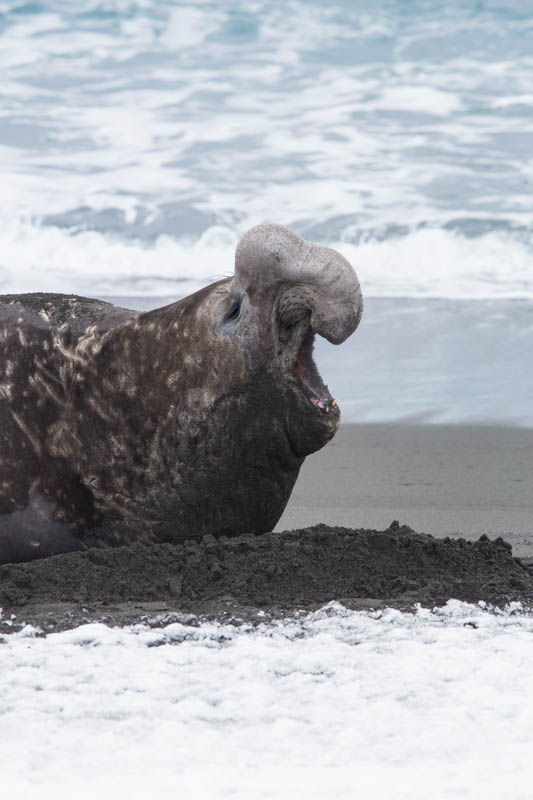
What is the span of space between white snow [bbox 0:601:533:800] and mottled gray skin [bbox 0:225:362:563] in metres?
0.67

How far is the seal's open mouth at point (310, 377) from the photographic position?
13.1 feet

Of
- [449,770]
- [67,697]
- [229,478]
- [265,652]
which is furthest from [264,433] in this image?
[449,770]

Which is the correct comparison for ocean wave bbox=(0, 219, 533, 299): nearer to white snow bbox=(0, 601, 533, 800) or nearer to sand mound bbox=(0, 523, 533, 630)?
sand mound bbox=(0, 523, 533, 630)

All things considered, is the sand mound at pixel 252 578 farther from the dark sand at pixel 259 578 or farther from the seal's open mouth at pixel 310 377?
the seal's open mouth at pixel 310 377

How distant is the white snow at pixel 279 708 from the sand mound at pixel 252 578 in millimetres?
142

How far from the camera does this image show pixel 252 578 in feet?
13.1

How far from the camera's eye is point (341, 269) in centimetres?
380

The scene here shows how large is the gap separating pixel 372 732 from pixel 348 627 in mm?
812

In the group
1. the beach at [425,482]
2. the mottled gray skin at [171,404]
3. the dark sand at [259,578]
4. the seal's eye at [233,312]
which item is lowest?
the beach at [425,482]

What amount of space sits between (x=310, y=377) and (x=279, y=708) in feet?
4.49

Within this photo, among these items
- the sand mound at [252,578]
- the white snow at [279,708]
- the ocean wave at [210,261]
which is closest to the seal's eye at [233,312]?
the sand mound at [252,578]

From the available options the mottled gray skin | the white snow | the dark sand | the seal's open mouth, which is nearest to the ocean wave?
the mottled gray skin

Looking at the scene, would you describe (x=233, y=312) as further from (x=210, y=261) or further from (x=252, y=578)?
(x=210, y=261)

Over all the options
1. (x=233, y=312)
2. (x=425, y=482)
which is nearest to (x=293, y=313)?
(x=233, y=312)
